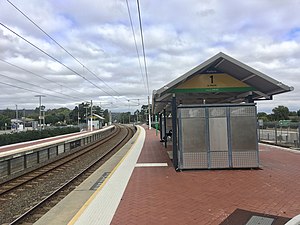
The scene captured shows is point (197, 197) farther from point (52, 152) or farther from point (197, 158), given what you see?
point (52, 152)

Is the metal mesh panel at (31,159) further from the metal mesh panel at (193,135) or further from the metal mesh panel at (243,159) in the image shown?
the metal mesh panel at (243,159)

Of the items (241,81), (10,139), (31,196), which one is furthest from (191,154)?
(10,139)

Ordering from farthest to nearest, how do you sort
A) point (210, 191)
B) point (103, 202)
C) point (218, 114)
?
1. point (218, 114)
2. point (210, 191)
3. point (103, 202)

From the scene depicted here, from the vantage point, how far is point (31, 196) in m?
9.20

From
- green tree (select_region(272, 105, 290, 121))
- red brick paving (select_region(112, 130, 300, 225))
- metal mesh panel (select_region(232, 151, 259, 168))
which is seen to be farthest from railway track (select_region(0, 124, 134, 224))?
green tree (select_region(272, 105, 290, 121))

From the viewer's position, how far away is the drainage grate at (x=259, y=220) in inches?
201

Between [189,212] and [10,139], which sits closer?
[189,212]

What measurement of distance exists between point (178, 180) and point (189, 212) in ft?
10.6

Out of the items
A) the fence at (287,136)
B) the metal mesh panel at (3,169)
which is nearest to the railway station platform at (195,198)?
the metal mesh panel at (3,169)

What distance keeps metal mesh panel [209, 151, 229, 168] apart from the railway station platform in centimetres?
25

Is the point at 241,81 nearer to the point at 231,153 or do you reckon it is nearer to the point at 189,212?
the point at 231,153

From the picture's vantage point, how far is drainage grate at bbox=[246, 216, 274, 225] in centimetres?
510

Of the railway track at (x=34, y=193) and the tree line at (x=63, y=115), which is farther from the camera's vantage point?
the tree line at (x=63, y=115)

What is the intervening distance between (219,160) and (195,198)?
3.89 meters
